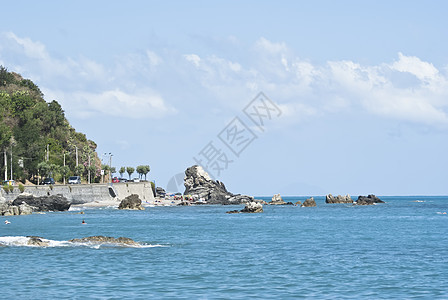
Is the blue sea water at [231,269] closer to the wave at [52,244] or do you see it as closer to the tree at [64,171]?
the wave at [52,244]

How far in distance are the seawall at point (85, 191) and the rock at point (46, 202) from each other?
2.54 metres

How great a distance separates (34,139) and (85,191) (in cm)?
2226

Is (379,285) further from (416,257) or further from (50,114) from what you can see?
(50,114)

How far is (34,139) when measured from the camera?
153750mm

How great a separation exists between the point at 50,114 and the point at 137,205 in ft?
169

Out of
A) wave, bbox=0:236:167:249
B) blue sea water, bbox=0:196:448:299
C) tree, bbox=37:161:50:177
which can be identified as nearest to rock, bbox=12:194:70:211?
tree, bbox=37:161:50:177

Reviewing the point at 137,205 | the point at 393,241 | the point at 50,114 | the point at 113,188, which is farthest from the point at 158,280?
the point at 50,114

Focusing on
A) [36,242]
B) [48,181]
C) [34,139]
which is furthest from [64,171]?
[36,242]

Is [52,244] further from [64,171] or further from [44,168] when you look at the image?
[64,171]

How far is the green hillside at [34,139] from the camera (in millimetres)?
144600

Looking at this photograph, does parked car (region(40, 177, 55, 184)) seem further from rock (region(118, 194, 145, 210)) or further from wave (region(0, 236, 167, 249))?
wave (region(0, 236, 167, 249))

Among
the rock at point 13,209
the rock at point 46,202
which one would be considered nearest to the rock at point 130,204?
the rock at point 46,202

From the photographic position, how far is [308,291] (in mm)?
32469

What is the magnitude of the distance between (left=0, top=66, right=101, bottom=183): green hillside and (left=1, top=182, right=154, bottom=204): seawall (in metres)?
11.8
